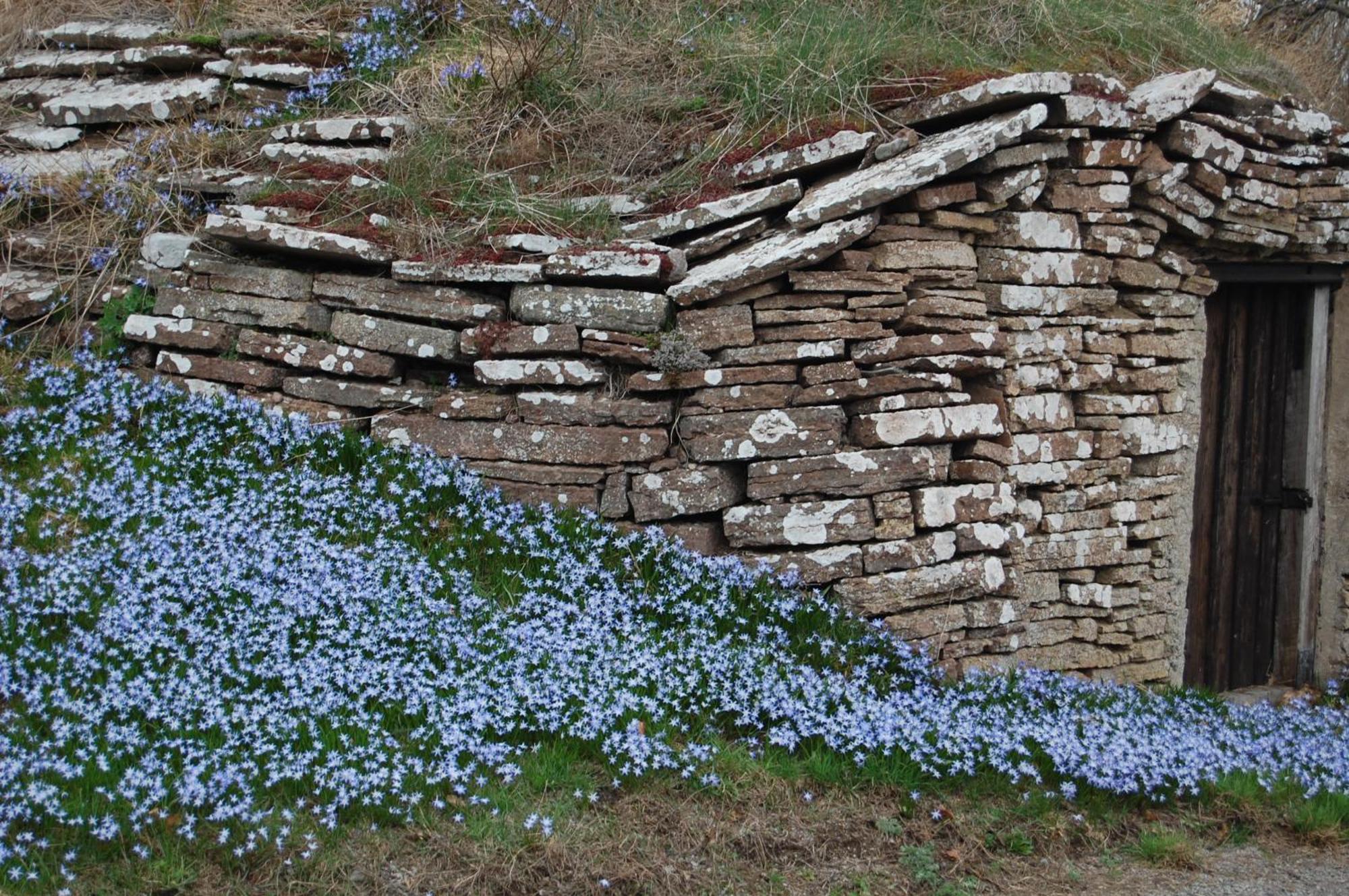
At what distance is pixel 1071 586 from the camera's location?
5.98 metres

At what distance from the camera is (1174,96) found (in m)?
5.86

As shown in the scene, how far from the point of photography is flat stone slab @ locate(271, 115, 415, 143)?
6531 mm

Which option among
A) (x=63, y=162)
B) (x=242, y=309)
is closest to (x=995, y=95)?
(x=242, y=309)

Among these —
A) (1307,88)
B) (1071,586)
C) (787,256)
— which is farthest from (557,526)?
(1307,88)

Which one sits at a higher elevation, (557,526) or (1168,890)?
(557,526)

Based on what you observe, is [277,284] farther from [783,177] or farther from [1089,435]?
[1089,435]

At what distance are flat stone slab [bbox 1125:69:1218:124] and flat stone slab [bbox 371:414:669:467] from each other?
283cm

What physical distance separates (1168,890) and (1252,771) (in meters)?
1.10

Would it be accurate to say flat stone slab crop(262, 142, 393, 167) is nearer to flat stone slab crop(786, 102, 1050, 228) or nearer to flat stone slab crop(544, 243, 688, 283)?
flat stone slab crop(544, 243, 688, 283)

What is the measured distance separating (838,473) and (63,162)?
192 inches

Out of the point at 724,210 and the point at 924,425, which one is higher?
the point at 724,210

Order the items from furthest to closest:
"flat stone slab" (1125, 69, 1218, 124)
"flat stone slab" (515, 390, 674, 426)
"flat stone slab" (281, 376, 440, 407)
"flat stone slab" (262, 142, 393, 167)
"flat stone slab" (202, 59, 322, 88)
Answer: "flat stone slab" (202, 59, 322, 88)
"flat stone slab" (262, 142, 393, 167)
"flat stone slab" (1125, 69, 1218, 124)
"flat stone slab" (281, 376, 440, 407)
"flat stone slab" (515, 390, 674, 426)

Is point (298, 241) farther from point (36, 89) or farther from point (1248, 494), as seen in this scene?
point (1248, 494)

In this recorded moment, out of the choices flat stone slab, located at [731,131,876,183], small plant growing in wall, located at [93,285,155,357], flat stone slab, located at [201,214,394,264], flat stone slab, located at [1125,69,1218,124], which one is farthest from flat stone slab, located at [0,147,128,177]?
flat stone slab, located at [1125,69,1218,124]
